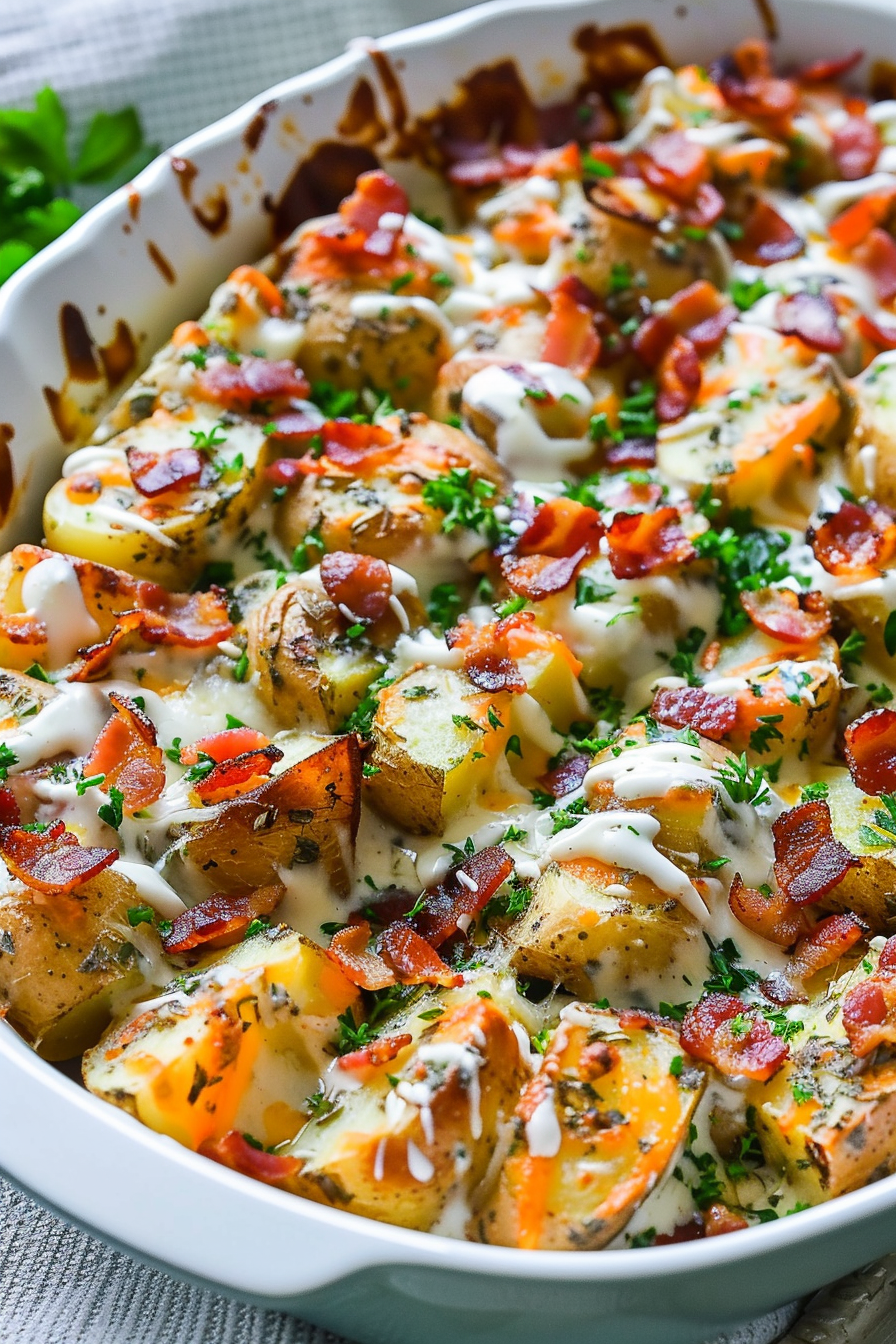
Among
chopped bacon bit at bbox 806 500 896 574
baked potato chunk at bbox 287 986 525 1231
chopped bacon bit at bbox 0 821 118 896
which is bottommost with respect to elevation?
baked potato chunk at bbox 287 986 525 1231

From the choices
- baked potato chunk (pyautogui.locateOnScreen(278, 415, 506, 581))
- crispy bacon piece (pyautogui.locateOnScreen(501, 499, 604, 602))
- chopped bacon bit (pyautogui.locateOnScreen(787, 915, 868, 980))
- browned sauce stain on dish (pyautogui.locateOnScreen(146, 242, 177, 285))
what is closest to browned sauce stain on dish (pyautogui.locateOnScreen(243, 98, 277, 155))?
browned sauce stain on dish (pyautogui.locateOnScreen(146, 242, 177, 285))

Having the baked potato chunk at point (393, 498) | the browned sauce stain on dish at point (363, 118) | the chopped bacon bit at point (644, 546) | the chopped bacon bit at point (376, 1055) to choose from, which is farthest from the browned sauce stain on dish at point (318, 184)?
the chopped bacon bit at point (376, 1055)

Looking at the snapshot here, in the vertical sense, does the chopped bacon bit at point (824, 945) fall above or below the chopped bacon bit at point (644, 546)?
below

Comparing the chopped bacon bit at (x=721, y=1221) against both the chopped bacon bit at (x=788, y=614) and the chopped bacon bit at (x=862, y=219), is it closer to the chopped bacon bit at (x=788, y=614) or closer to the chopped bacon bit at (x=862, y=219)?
the chopped bacon bit at (x=788, y=614)

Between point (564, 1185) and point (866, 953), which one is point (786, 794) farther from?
point (564, 1185)

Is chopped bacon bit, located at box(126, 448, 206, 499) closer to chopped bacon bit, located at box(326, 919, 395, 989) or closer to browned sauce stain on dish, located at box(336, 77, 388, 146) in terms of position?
chopped bacon bit, located at box(326, 919, 395, 989)
